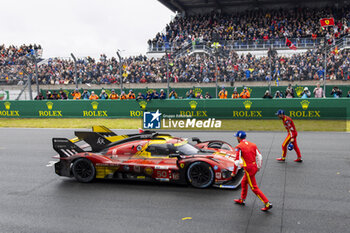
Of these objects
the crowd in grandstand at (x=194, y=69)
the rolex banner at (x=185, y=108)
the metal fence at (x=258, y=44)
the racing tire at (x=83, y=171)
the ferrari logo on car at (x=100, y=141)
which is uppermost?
the metal fence at (x=258, y=44)

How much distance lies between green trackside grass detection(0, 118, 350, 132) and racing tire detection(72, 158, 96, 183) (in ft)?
33.1

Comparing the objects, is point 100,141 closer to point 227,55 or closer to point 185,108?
point 185,108

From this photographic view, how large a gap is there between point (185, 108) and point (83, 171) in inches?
467

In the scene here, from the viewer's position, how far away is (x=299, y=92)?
80.5 feet

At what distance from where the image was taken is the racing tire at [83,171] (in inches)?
348

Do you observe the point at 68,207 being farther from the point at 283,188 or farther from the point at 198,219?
the point at 283,188

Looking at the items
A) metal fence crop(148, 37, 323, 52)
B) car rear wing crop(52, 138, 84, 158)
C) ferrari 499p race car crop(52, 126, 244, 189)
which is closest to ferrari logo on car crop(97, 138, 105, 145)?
ferrari 499p race car crop(52, 126, 244, 189)

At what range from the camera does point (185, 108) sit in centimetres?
2031

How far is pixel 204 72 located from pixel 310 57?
339 inches


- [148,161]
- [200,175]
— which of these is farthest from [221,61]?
[200,175]

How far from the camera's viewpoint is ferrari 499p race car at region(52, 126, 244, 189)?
8.08 m

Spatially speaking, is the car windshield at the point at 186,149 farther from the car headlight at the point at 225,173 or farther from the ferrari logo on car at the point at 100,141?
the ferrari logo on car at the point at 100,141

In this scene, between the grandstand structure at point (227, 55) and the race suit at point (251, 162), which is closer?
the race suit at point (251, 162)

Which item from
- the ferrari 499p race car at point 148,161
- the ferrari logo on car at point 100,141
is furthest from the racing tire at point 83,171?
the ferrari logo on car at point 100,141
